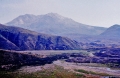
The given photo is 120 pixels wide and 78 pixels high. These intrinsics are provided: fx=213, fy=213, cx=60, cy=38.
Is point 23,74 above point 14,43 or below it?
below

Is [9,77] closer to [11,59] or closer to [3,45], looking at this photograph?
[11,59]

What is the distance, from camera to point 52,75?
78.7 metres

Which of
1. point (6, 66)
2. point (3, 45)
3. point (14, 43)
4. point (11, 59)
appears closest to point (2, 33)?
point (14, 43)

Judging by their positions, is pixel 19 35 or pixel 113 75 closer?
pixel 113 75

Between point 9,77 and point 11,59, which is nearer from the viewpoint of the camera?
point 9,77

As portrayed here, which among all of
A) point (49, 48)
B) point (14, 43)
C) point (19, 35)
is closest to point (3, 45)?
point (14, 43)

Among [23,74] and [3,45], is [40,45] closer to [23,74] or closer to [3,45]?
[3,45]

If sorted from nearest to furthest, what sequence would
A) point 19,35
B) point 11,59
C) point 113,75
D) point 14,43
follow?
point 113,75
point 11,59
point 14,43
point 19,35

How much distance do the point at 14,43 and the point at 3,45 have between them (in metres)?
21.4

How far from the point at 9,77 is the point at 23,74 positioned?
732cm

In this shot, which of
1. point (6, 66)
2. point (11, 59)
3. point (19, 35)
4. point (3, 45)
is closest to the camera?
point (6, 66)

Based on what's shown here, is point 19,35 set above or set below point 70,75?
above

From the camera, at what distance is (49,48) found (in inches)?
7835

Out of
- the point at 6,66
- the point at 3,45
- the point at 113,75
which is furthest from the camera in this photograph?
the point at 3,45
